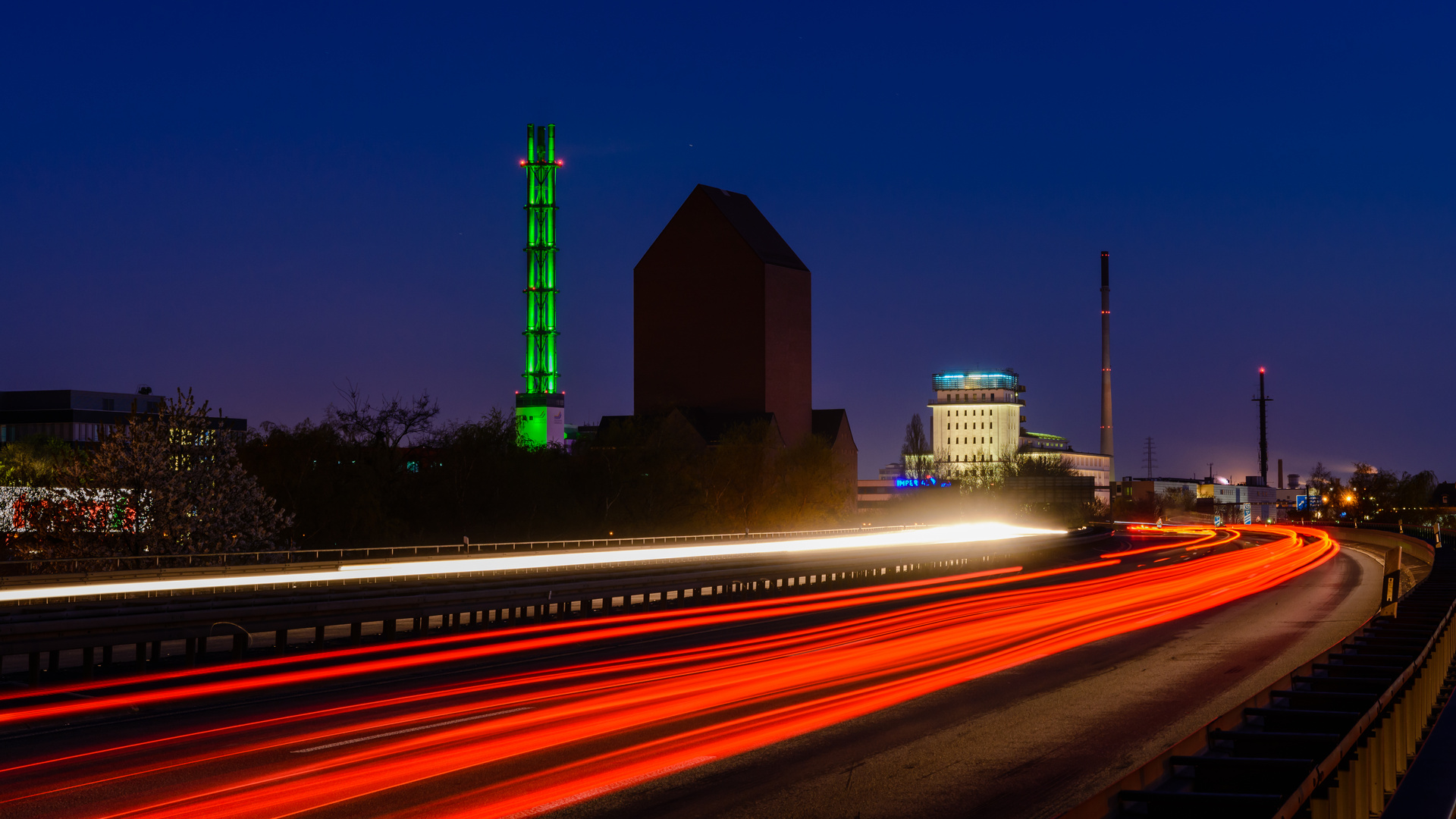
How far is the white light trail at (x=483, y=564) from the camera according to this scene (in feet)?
102

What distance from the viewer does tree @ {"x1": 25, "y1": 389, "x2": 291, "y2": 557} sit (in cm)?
4412

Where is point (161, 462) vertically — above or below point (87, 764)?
above

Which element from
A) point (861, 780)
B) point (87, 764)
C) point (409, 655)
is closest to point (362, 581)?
point (409, 655)

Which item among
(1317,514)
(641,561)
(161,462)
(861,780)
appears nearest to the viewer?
(861,780)

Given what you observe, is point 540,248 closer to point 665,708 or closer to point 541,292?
point 541,292

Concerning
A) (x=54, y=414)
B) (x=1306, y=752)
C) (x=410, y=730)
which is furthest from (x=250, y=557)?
(x=54, y=414)

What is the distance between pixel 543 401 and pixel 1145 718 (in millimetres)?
127804

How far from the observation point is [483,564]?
45500 millimetres

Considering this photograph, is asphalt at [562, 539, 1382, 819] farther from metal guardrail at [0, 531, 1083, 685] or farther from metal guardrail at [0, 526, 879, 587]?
metal guardrail at [0, 526, 879, 587]

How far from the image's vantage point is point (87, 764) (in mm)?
13297

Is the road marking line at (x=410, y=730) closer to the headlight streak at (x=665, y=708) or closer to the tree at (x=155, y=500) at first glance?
the headlight streak at (x=665, y=708)

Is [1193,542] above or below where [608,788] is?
below

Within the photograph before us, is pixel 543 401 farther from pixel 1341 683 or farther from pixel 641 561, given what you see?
pixel 1341 683

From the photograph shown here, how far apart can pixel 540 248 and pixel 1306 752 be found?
132 meters
